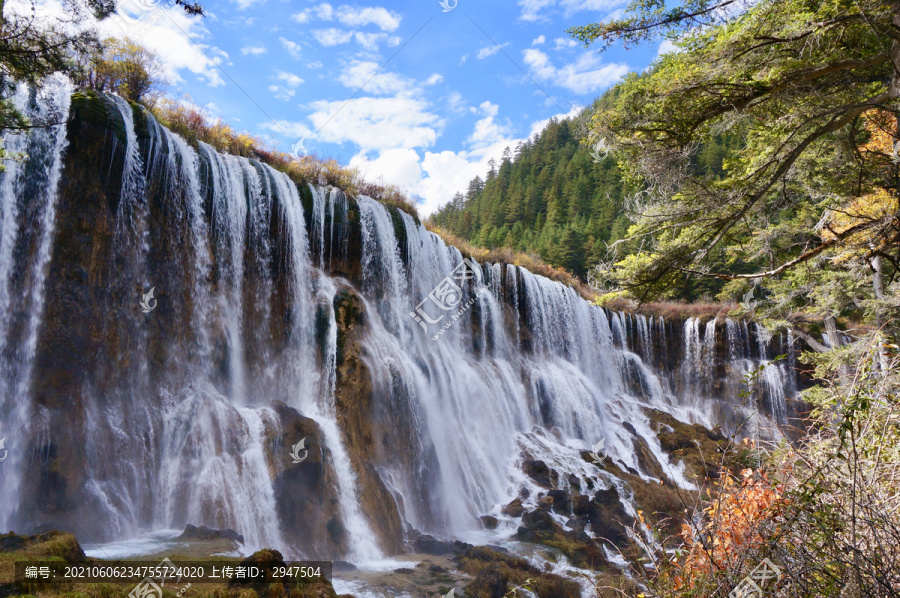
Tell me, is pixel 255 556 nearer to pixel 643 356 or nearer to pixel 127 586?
pixel 127 586

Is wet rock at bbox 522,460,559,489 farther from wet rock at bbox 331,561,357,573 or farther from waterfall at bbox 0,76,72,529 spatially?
waterfall at bbox 0,76,72,529

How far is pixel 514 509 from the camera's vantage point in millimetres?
13000

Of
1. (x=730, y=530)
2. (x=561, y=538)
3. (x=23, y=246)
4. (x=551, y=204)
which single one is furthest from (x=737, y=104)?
(x=551, y=204)

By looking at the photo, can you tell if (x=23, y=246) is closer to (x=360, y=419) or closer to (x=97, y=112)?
(x=97, y=112)

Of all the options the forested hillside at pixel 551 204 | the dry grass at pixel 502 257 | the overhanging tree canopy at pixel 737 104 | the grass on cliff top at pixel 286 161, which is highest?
the forested hillside at pixel 551 204

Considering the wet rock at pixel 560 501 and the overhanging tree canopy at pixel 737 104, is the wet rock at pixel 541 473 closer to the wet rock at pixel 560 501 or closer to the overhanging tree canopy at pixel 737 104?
the wet rock at pixel 560 501

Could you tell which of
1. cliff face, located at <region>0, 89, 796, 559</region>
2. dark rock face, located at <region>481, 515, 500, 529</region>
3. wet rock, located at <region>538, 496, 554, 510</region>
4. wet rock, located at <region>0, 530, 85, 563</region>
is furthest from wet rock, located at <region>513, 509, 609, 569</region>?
wet rock, located at <region>0, 530, 85, 563</region>

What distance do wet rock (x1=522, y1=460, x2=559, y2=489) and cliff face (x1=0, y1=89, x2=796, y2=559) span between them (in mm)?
78

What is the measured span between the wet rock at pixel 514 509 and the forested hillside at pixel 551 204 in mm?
28802

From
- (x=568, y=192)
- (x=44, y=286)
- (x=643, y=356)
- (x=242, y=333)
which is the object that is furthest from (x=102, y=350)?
(x=568, y=192)

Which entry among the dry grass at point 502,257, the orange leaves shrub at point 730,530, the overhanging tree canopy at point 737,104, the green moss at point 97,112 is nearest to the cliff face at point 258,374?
the green moss at point 97,112

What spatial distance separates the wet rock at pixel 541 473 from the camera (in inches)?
575

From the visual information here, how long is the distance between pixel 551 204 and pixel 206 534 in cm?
5598

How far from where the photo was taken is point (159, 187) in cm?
1091
